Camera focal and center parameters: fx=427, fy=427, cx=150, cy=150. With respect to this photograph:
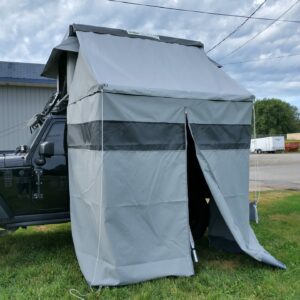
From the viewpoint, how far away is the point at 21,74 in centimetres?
1370

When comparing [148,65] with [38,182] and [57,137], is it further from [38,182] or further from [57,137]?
[38,182]

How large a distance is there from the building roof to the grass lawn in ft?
22.1

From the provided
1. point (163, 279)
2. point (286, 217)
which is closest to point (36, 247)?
point (163, 279)

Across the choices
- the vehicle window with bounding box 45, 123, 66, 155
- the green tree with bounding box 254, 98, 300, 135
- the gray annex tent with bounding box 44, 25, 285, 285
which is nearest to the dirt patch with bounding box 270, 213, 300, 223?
the gray annex tent with bounding box 44, 25, 285, 285

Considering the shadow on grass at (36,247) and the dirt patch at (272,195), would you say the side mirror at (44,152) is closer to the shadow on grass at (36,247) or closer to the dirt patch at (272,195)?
the shadow on grass at (36,247)

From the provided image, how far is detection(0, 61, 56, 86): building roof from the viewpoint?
13.0 metres

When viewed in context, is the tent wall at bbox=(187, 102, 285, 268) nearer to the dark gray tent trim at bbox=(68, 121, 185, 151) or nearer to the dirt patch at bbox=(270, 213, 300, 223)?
the dark gray tent trim at bbox=(68, 121, 185, 151)

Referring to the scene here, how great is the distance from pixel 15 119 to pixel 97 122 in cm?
904

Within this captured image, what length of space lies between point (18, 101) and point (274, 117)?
81.1 metres

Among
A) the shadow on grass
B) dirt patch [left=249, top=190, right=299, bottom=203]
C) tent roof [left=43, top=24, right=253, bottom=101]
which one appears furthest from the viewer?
dirt patch [left=249, top=190, right=299, bottom=203]

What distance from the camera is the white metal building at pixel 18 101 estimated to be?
13.2m

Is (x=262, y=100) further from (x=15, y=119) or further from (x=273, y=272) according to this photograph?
(x=273, y=272)

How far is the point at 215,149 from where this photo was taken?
5750 millimetres

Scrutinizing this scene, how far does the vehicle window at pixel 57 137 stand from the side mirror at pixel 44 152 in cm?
20
